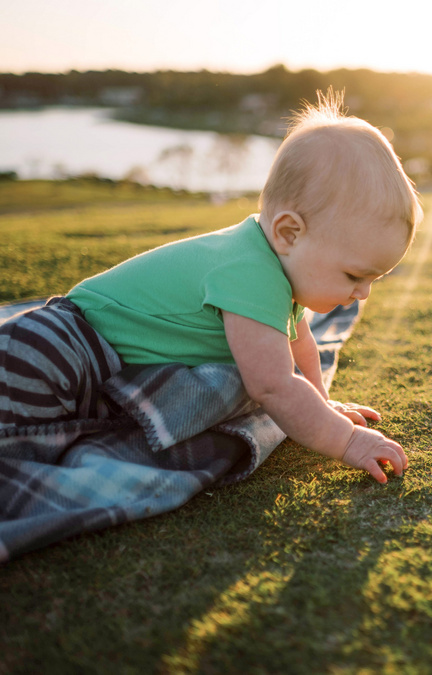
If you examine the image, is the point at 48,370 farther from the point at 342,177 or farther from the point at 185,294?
the point at 342,177

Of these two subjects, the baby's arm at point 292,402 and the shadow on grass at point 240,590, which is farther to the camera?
the baby's arm at point 292,402

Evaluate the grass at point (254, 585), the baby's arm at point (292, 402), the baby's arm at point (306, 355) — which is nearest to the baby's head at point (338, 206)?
the baby's arm at point (292, 402)

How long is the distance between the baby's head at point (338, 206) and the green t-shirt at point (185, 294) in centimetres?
9

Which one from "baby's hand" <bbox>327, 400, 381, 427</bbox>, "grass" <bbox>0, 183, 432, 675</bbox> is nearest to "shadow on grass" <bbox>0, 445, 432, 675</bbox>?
"grass" <bbox>0, 183, 432, 675</bbox>

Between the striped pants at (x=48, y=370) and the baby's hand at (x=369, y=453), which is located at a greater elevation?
the striped pants at (x=48, y=370)

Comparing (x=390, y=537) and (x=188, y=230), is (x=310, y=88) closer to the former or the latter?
(x=188, y=230)

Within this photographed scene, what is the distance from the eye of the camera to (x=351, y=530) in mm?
1211

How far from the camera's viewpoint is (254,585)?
40.5 inches

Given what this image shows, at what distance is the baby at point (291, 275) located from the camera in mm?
1450

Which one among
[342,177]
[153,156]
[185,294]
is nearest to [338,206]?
[342,177]

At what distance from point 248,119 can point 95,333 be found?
3729 cm

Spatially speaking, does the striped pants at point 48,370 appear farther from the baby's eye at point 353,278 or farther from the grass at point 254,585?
the baby's eye at point 353,278

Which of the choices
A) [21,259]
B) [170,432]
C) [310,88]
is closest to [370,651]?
[170,432]

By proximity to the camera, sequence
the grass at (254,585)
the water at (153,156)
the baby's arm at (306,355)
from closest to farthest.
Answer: the grass at (254,585) → the baby's arm at (306,355) → the water at (153,156)
